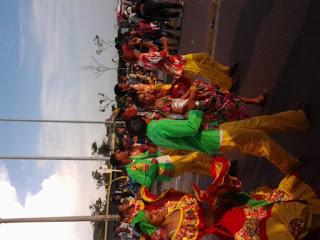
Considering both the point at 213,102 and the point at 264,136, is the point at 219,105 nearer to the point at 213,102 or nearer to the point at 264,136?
the point at 213,102

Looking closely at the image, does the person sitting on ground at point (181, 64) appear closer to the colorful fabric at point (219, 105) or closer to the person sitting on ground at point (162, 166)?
the colorful fabric at point (219, 105)

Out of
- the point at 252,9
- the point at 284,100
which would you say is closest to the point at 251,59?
the point at 252,9

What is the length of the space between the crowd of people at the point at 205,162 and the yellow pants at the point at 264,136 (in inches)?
0.5

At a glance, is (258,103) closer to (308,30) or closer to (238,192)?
(308,30)

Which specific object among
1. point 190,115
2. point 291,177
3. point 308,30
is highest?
point 308,30

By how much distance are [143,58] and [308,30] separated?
3099mm

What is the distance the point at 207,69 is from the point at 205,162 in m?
1.99

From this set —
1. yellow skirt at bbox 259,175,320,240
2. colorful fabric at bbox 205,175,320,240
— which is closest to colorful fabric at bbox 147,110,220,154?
colorful fabric at bbox 205,175,320,240

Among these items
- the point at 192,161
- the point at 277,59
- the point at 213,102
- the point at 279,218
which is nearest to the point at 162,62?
the point at 213,102

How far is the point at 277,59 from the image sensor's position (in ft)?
25.0

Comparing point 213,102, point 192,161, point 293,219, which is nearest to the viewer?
point 293,219

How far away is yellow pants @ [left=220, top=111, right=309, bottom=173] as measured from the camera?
6113 mm

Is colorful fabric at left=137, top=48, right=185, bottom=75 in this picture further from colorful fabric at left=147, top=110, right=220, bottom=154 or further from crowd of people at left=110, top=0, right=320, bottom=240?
colorful fabric at left=147, top=110, right=220, bottom=154

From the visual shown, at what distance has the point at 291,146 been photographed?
6676mm
